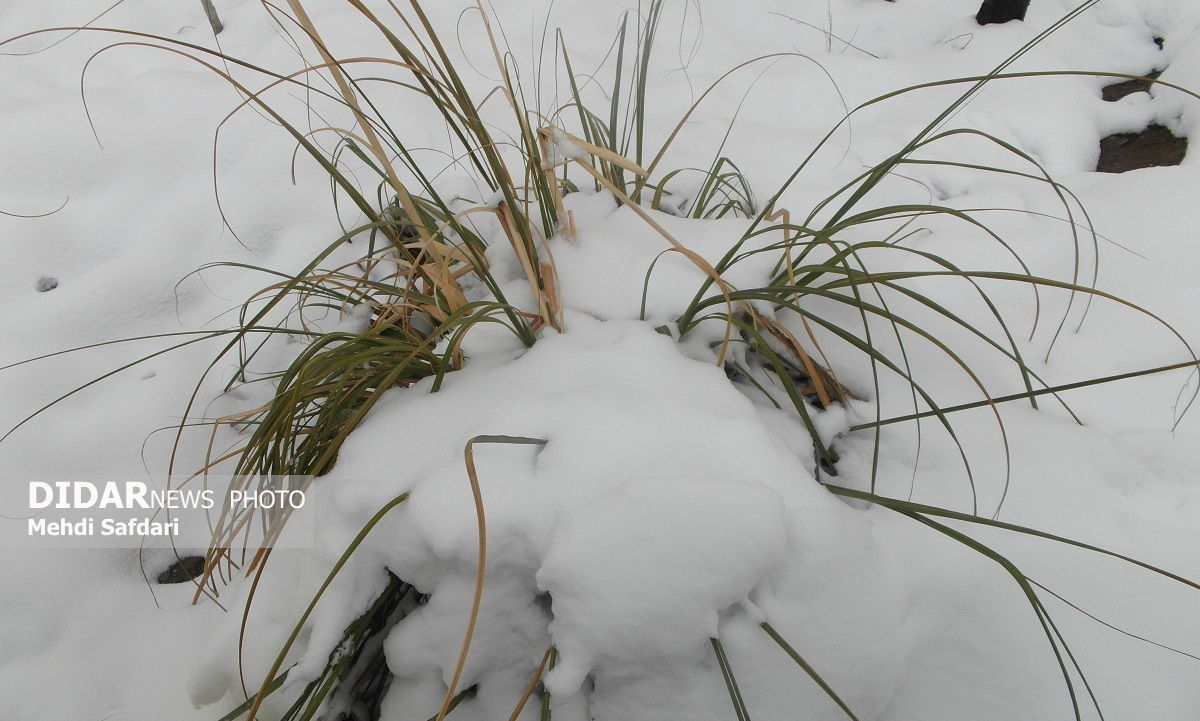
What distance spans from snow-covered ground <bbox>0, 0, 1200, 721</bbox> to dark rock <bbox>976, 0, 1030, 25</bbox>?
373 millimetres

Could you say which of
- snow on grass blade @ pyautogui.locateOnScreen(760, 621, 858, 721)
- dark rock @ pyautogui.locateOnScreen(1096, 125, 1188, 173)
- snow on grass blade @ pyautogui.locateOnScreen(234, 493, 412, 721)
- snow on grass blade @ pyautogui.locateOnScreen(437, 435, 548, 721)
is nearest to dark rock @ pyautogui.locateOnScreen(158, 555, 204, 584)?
snow on grass blade @ pyautogui.locateOnScreen(234, 493, 412, 721)

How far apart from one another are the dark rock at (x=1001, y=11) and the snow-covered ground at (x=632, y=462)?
37 cm

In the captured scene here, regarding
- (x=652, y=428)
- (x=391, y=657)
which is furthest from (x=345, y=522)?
(x=652, y=428)

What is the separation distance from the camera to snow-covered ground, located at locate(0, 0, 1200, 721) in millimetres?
604

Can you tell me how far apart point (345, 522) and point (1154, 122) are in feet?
6.49

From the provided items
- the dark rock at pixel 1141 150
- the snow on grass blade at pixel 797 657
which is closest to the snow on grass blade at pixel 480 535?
the snow on grass blade at pixel 797 657

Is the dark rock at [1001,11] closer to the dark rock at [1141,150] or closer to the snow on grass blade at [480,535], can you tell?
the dark rock at [1141,150]

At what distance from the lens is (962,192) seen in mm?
1331

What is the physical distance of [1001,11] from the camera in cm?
172

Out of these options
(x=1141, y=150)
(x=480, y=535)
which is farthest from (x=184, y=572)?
(x=1141, y=150)

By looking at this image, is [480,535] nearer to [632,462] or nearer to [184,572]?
[632,462]

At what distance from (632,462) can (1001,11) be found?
6.13 ft

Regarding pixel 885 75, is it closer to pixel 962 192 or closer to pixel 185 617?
pixel 962 192

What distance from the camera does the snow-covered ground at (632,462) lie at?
1.98 feet
